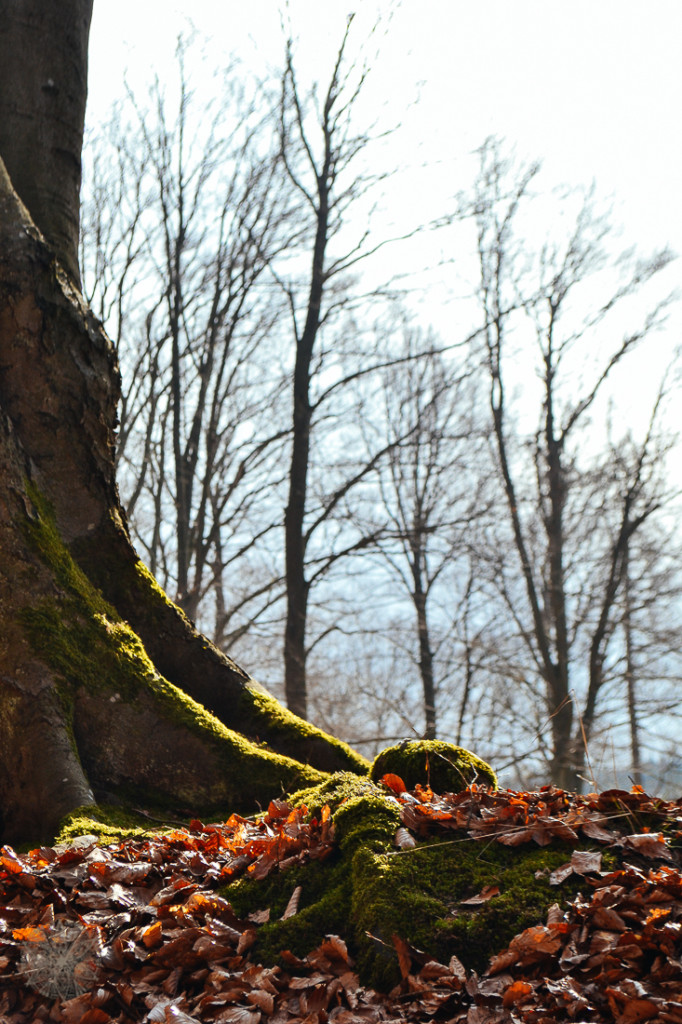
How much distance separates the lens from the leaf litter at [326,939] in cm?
210

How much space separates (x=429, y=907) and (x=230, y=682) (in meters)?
3.28

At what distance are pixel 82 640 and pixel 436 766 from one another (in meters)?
2.37

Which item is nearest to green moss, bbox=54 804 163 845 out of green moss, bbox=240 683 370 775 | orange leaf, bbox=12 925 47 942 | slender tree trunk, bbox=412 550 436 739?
orange leaf, bbox=12 925 47 942

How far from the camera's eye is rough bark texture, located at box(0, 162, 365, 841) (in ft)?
14.0

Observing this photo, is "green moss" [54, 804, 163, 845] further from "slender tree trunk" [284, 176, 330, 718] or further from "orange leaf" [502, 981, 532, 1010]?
"slender tree trunk" [284, 176, 330, 718]

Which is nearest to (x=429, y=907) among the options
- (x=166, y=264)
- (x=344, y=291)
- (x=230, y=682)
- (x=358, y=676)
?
(x=230, y=682)

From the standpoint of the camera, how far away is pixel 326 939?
8.46ft

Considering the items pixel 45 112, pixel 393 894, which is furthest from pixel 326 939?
pixel 45 112

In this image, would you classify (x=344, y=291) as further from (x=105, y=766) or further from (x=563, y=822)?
(x=563, y=822)

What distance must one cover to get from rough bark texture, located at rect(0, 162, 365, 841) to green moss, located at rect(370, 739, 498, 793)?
1189mm

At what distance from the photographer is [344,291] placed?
13.3 m

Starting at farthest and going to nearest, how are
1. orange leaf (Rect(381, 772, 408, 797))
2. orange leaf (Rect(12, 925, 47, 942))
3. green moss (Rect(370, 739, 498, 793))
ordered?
green moss (Rect(370, 739, 498, 793)), orange leaf (Rect(381, 772, 408, 797)), orange leaf (Rect(12, 925, 47, 942))

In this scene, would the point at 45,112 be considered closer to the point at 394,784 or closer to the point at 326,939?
the point at 394,784

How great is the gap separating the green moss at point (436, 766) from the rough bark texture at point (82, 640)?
1.19 meters
